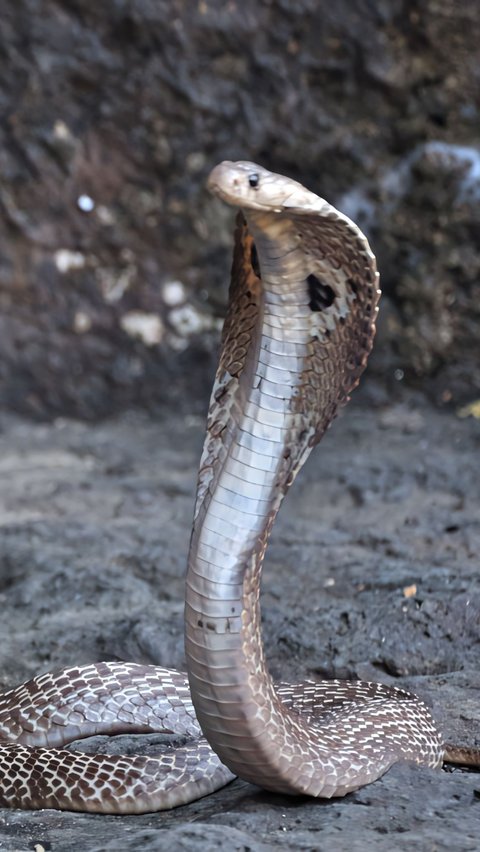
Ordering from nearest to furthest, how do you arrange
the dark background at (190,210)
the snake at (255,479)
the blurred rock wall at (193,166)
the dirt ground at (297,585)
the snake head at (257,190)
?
the snake head at (257,190), the snake at (255,479), the dirt ground at (297,585), the dark background at (190,210), the blurred rock wall at (193,166)

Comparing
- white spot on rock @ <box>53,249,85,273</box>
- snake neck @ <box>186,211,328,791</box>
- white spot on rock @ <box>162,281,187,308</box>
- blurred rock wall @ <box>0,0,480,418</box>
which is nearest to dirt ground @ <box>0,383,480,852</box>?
snake neck @ <box>186,211,328,791</box>

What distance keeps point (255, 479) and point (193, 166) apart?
5.29 meters

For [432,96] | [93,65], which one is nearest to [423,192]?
[432,96]

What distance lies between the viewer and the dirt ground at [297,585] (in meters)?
2.24

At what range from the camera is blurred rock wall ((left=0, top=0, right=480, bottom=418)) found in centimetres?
672

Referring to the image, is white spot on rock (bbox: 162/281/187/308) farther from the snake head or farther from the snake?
the snake head

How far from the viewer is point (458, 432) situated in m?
6.22

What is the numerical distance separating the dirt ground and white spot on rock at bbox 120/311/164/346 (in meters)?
0.74

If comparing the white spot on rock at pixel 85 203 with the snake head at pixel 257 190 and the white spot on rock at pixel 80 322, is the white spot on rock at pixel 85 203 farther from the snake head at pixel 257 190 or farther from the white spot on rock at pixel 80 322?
→ the snake head at pixel 257 190

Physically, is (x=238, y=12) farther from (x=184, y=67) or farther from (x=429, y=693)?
(x=429, y=693)

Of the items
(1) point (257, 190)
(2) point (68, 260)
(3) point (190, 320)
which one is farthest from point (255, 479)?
(2) point (68, 260)

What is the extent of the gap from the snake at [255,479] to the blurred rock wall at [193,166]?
476 centimetres

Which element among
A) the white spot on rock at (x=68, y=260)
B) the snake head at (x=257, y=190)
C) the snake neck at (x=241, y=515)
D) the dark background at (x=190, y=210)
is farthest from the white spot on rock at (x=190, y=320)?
the snake head at (x=257, y=190)

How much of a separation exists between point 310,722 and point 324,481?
2882 mm
